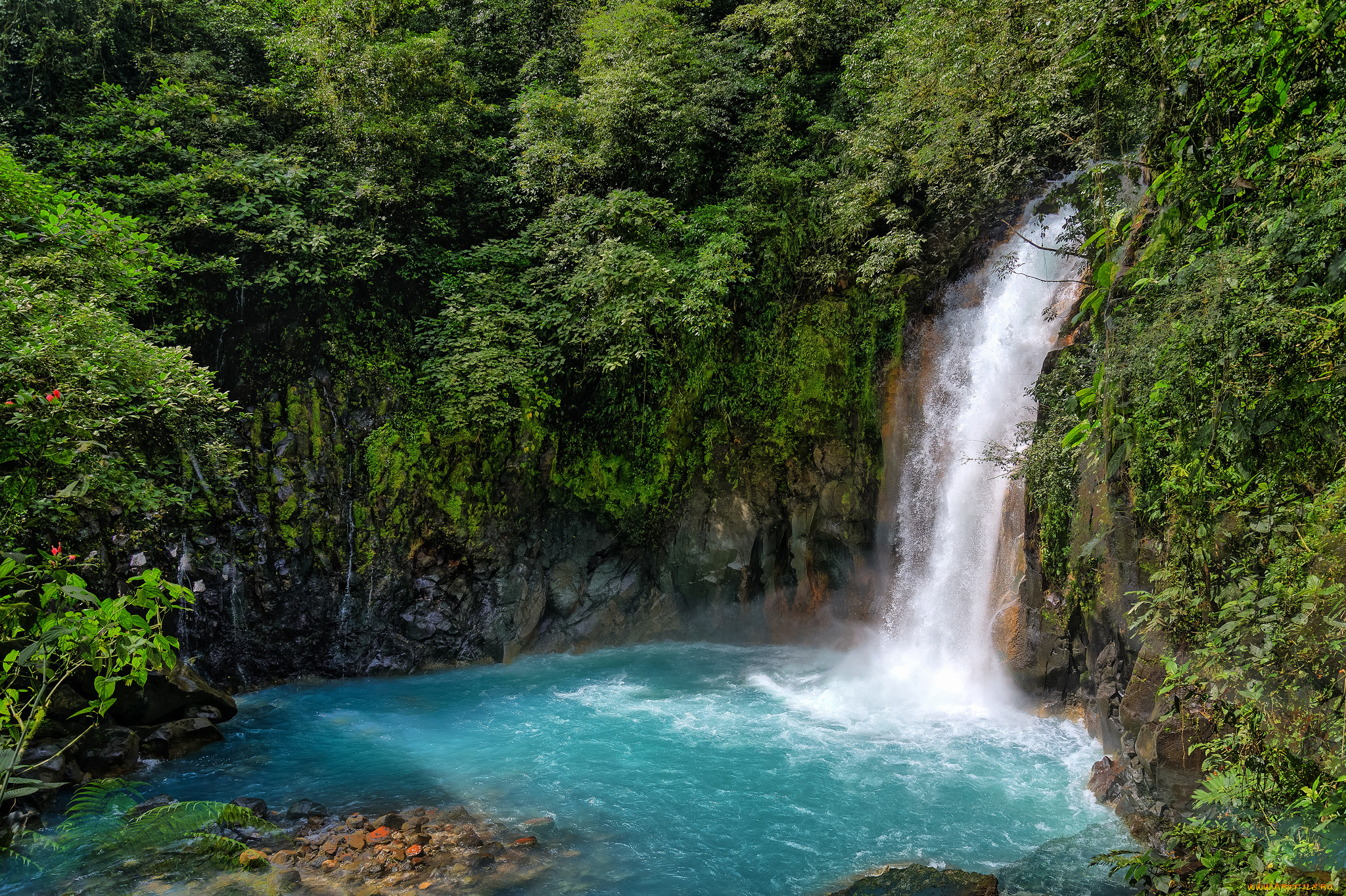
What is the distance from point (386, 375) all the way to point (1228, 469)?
1050cm

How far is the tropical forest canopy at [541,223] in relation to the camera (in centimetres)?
675

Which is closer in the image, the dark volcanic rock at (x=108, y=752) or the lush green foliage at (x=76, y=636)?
the lush green foliage at (x=76, y=636)

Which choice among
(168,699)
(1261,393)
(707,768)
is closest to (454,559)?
(168,699)

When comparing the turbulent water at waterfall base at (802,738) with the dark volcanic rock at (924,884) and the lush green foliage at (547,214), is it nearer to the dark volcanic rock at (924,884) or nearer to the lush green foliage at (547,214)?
the dark volcanic rock at (924,884)

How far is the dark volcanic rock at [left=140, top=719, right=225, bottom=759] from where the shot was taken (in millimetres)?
7383

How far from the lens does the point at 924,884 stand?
4980 millimetres

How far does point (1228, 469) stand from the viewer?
2656 millimetres

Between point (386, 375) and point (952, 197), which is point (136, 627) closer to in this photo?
point (386, 375)

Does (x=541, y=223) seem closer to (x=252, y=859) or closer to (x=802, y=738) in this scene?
(x=802, y=738)

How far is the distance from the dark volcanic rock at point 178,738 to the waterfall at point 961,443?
9.01 meters

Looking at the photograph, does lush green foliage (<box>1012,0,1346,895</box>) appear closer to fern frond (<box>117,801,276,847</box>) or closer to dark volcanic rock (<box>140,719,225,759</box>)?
fern frond (<box>117,801,276,847</box>)

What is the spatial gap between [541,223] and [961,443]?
767 centimetres

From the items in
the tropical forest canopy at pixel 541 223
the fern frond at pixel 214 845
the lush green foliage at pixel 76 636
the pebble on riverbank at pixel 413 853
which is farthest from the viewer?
the tropical forest canopy at pixel 541 223

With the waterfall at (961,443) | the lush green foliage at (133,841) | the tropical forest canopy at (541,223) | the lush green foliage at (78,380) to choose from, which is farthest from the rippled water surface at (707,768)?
the lush green foliage at (78,380)
